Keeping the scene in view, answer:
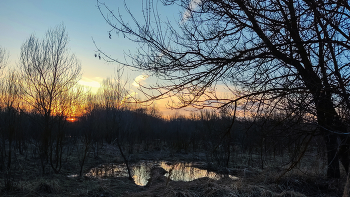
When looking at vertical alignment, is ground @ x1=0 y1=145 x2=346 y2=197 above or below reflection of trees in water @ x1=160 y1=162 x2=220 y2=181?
above

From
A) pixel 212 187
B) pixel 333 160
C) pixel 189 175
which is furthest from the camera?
pixel 189 175

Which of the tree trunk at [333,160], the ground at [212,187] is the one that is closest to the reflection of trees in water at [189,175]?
the ground at [212,187]

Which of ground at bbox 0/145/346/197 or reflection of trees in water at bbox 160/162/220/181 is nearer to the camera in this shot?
ground at bbox 0/145/346/197

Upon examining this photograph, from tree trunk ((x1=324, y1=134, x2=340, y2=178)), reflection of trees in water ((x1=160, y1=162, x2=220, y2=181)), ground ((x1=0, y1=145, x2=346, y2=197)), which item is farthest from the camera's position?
reflection of trees in water ((x1=160, y1=162, x2=220, y2=181))

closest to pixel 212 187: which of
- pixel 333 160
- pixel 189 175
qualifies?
pixel 333 160

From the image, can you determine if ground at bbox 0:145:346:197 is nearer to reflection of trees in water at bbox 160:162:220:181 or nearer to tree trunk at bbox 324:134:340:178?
tree trunk at bbox 324:134:340:178

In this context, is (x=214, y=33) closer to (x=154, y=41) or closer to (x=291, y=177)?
(x=154, y=41)

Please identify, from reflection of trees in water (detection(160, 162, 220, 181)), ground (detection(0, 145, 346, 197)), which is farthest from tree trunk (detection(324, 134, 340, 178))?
reflection of trees in water (detection(160, 162, 220, 181))

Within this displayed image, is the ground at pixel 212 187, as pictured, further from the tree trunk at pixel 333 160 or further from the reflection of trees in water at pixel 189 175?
the reflection of trees in water at pixel 189 175

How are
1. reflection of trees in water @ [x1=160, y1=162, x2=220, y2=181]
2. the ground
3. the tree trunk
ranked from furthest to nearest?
reflection of trees in water @ [x1=160, y1=162, x2=220, y2=181]
the tree trunk
the ground

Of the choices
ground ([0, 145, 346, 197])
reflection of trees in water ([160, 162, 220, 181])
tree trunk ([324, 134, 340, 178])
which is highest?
tree trunk ([324, 134, 340, 178])

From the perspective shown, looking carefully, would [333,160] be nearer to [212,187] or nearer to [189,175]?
[212,187]

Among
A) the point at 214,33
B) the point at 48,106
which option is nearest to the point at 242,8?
the point at 214,33

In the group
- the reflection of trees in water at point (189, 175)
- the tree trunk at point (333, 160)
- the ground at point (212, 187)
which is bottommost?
the reflection of trees in water at point (189, 175)
